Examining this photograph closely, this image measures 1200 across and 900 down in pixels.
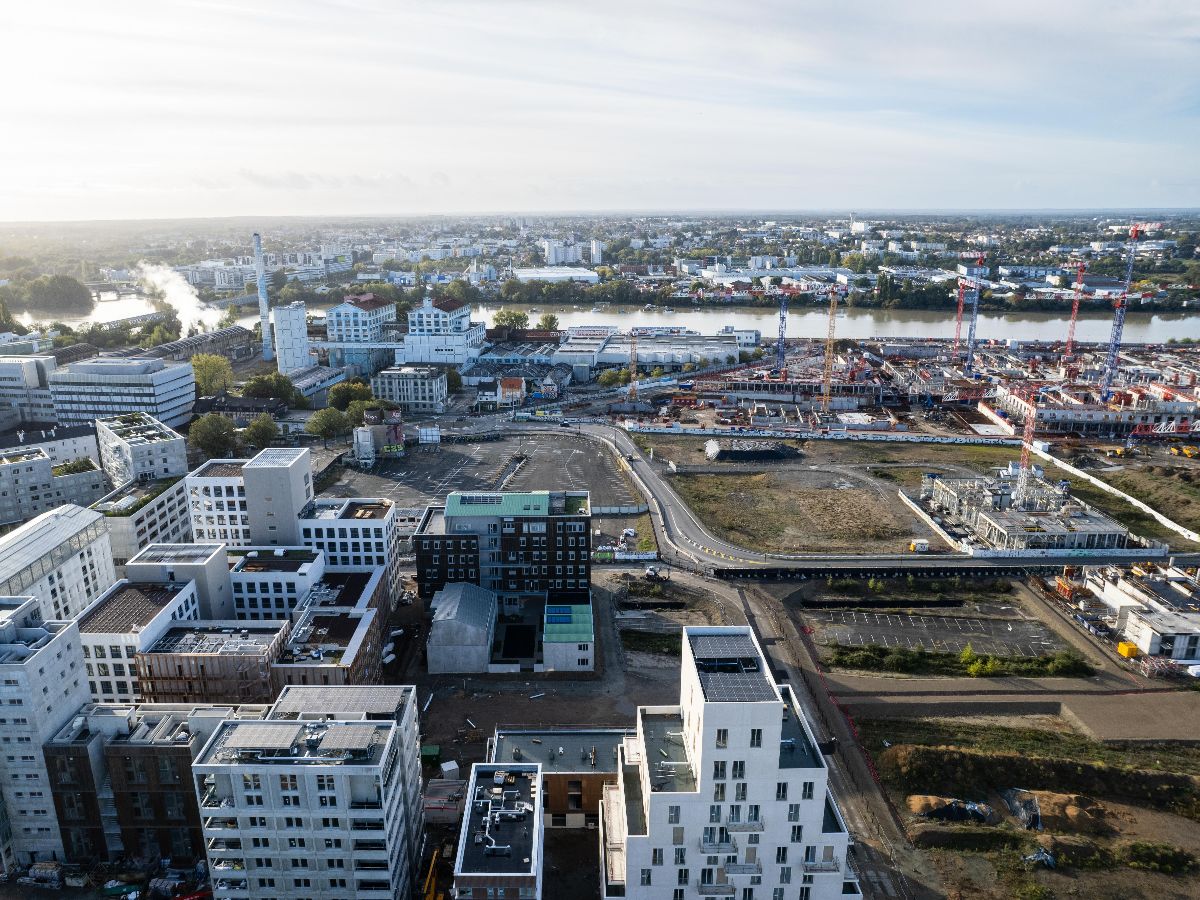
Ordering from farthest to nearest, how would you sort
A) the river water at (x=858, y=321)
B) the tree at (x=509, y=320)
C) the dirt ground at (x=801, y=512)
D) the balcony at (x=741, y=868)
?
the river water at (x=858, y=321) → the tree at (x=509, y=320) → the dirt ground at (x=801, y=512) → the balcony at (x=741, y=868)

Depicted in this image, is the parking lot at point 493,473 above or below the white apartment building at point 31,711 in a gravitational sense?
below

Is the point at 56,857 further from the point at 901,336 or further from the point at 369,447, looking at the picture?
the point at 901,336

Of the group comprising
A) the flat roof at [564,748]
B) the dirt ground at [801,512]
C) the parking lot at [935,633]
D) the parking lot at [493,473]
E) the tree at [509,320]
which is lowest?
the parking lot at [935,633]

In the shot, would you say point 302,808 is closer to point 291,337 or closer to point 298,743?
point 298,743

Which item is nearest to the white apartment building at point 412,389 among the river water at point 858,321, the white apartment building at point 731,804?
the river water at point 858,321

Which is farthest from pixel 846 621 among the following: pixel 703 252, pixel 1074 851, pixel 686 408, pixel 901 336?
pixel 703 252

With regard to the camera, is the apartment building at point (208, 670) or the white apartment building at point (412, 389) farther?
the white apartment building at point (412, 389)

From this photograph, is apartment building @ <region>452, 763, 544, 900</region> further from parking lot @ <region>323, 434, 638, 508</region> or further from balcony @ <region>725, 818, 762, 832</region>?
parking lot @ <region>323, 434, 638, 508</region>

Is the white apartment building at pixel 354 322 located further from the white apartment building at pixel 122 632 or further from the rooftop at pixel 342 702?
the rooftop at pixel 342 702
